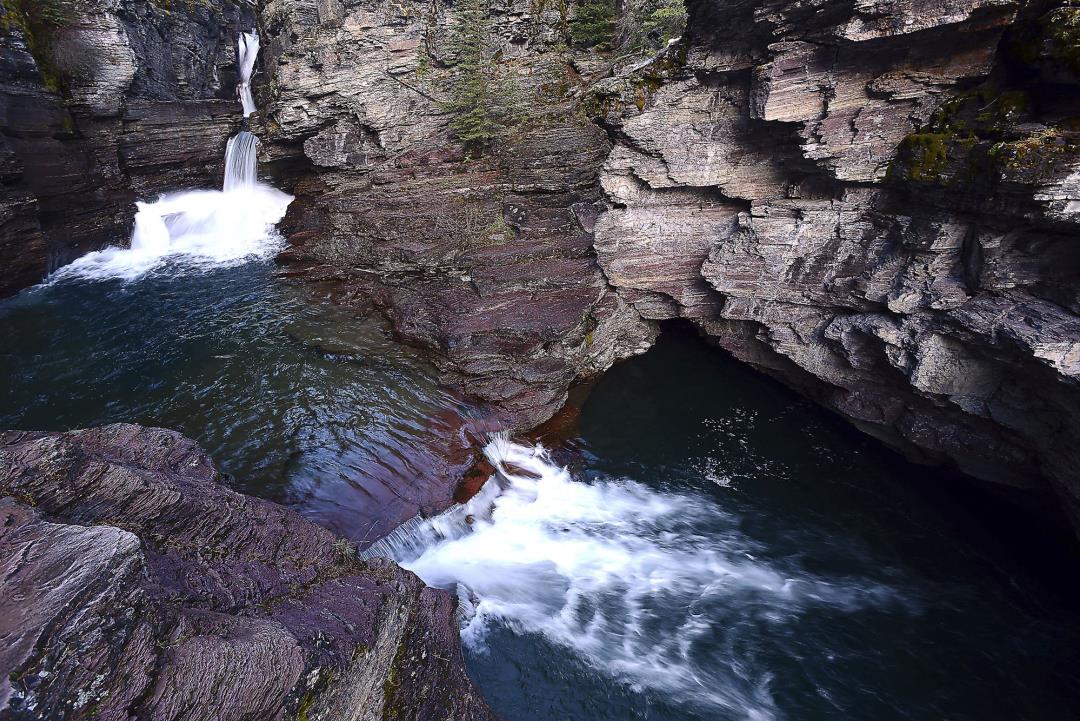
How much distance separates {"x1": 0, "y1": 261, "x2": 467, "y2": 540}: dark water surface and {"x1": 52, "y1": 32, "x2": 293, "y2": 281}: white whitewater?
2.13 metres

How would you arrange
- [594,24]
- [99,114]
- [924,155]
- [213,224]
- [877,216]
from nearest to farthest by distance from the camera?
1. [924,155]
2. [877,216]
3. [594,24]
4. [99,114]
5. [213,224]

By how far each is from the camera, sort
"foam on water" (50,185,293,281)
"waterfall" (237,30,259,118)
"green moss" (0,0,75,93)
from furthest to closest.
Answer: "waterfall" (237,30,259,118) → "foam on water" (50,185,293,281) → "green moss" (0,0,75,93)

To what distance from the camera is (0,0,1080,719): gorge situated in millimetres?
5238

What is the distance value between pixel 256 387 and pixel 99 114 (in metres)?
12.5

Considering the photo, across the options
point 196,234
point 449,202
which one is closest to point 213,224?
point 196,234

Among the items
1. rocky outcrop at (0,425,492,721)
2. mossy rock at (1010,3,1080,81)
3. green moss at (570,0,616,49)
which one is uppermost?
green moss at (570,0,616,49)

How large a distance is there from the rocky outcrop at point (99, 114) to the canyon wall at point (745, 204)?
3.74 m

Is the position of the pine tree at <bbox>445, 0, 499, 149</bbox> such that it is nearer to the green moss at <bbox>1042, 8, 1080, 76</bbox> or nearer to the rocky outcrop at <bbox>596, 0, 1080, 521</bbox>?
the rocky outcrop at <bbox>596, 0, 1080, 521</bbox>

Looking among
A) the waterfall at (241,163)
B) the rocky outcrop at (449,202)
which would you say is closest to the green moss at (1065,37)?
the rocky outcrop at (449,202)

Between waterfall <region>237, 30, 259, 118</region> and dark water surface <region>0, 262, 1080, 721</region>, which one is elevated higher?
waterfall <region>237, 30, 259, 118</region>

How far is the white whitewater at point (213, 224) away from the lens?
55.5 ft

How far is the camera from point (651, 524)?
10.0 metres

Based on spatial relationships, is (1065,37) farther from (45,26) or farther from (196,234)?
(45,26)

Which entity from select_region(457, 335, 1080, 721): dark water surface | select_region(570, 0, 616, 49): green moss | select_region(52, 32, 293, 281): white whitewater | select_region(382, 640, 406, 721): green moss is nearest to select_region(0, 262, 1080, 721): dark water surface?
select_region(457, 335, 1080, 721): dark water surface
